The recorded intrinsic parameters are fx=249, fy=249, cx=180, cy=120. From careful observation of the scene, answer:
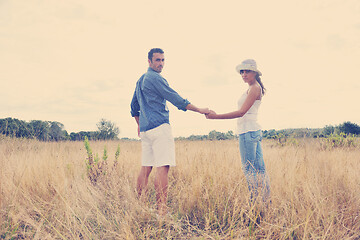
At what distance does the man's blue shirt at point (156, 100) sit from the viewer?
10.1 ft

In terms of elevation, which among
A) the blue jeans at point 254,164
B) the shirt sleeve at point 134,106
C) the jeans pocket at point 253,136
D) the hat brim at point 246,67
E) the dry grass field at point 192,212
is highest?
the hat brim at point 246,67

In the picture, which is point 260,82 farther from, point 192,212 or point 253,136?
point 192,212

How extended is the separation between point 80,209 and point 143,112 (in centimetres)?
141

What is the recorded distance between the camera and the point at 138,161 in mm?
5871

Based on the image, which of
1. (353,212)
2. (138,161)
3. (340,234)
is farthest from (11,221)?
(353,212)

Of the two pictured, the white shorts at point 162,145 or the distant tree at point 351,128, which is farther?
the distant tree at point 351,128

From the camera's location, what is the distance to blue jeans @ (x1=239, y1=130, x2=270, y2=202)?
298 cm

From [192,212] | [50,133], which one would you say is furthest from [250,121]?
[50,133]

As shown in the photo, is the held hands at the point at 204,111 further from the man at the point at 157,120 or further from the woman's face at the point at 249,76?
the woman's face at the point at 249,76

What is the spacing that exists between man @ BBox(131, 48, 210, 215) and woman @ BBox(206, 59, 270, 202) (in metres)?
0.65

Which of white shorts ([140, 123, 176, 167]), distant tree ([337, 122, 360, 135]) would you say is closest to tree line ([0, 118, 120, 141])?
white shorts ([140, 123, 176, 167])

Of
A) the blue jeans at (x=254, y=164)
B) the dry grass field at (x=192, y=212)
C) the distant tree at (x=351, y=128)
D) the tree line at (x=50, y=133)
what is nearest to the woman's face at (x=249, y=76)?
the blue jeans at (x=254, y=164)

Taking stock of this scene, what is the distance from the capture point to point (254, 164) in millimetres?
3082

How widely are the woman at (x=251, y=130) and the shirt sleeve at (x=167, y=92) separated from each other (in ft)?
2.38
